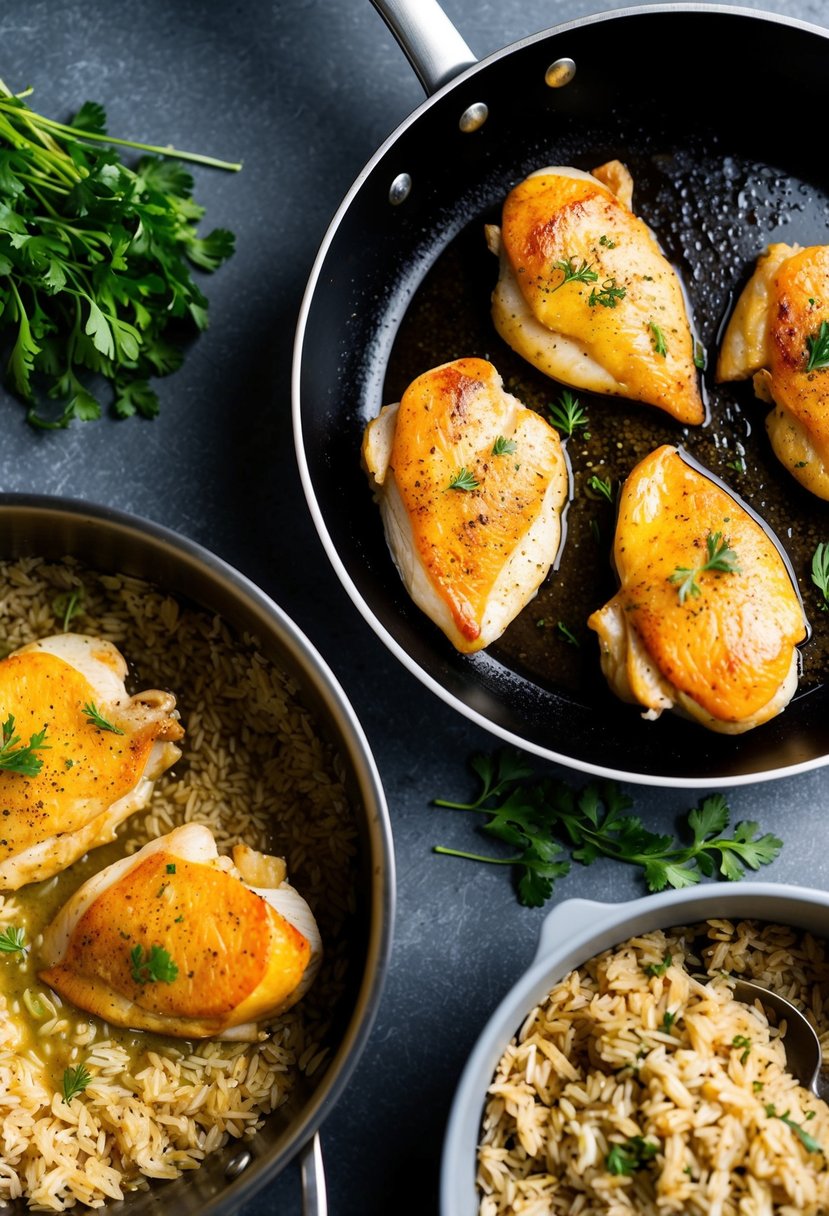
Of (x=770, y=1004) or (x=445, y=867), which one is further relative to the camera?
(x=445, y=867)

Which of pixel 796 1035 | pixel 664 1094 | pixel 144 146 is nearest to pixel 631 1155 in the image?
pixel 664 1094

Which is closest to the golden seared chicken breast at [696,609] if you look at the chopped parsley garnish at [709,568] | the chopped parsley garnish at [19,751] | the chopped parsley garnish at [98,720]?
the chopped parsley garnish at [709,568]

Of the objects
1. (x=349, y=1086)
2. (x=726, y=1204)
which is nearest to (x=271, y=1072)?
(x=349, y=1086)

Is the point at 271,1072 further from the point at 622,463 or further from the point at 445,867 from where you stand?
the point at 622,463

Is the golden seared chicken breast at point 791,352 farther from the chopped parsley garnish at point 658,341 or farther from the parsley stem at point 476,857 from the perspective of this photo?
the parsley stem at point 476,857

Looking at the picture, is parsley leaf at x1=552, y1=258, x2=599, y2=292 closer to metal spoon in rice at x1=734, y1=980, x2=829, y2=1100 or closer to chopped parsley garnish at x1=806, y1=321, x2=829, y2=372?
chopped parsley garnish at x1=806, y1=321, x2=829, y2=372
